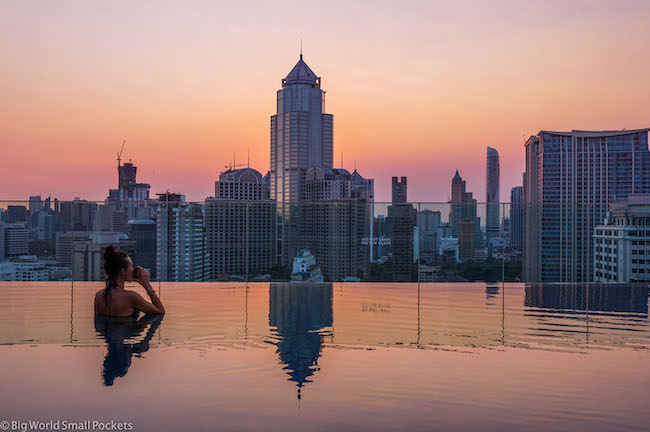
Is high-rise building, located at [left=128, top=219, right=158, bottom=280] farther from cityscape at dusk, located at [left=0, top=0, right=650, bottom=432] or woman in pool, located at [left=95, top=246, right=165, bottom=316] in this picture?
woman in pool, located at [left=95, top=246, right=165, bottom=316]

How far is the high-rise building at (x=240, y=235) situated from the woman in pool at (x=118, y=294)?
299 cm

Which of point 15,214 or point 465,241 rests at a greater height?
point 15,214

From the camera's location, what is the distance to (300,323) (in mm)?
5234

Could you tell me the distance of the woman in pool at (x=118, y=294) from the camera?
5.42m

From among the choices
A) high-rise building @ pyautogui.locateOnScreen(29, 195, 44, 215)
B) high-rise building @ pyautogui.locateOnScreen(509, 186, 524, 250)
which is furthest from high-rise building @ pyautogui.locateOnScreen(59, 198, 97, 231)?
high-rise building @ pyautogui.locateOnScreen(509, 186, 524, 250)

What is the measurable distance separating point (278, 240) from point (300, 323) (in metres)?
3.53

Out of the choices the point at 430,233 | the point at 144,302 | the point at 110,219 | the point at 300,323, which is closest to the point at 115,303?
the point at 144,302

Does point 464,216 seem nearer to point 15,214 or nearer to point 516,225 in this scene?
point 516,225

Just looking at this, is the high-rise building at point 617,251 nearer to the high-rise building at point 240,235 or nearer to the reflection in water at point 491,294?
the reflection in water at point 491,294

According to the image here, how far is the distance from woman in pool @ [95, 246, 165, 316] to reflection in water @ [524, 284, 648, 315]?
4.55m

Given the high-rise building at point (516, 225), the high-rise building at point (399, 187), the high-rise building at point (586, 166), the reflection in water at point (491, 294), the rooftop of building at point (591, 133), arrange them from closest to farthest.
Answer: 1. the reflection in water at point (491, 294)
2. the high-rise building at point (516, 225)
3. the high-rise building at point (586, 166)
4. the rooftop of building at point (591, 133)
5. the high-rise building at point (399, 187)

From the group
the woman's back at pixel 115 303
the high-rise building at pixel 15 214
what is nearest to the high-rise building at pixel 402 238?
the woman's back at pixel 115 303

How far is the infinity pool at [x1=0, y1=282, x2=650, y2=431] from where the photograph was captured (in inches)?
108

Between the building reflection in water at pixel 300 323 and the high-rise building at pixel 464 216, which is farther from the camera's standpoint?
the high-rise building at pixel 464 216
